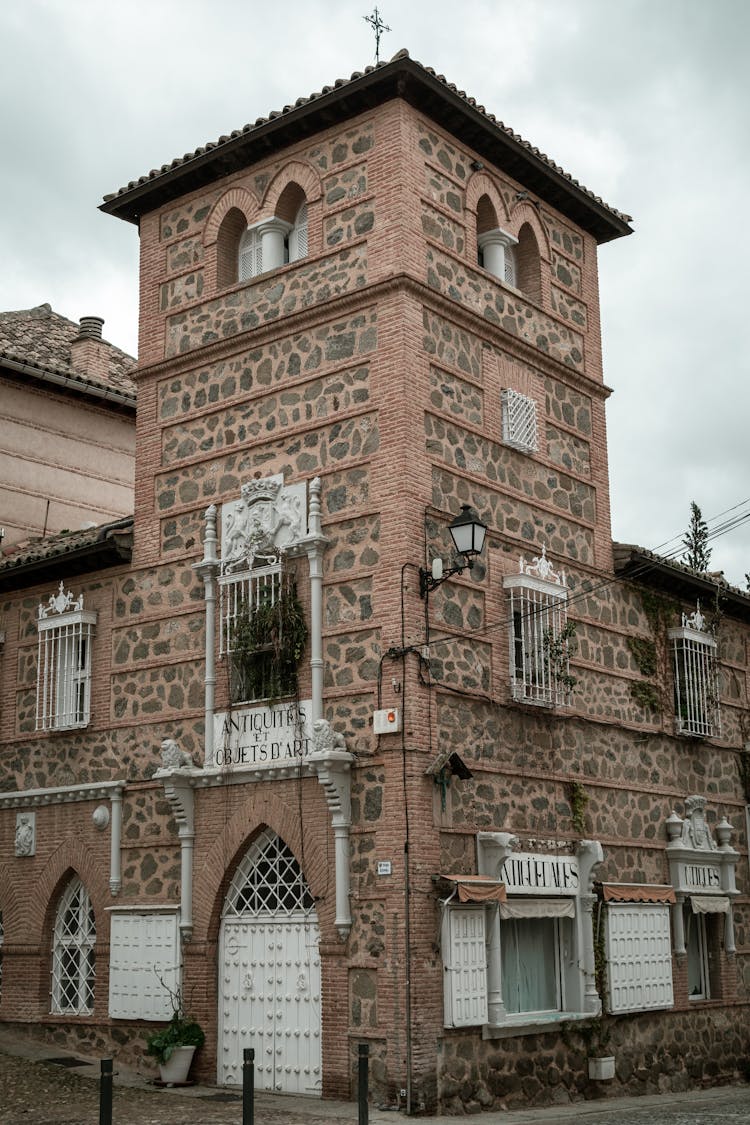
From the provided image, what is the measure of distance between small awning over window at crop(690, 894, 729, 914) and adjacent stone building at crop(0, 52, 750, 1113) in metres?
0.11

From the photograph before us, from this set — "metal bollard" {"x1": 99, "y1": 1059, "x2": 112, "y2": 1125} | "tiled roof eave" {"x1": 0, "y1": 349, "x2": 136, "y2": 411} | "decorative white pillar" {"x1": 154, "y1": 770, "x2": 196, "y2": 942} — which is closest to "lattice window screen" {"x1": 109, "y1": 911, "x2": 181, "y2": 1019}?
"decorative white pillar" {"x1": 154, "y1": 770, "x2": 196, "y2": 942}

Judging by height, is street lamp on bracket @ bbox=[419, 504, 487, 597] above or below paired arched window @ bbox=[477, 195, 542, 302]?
below

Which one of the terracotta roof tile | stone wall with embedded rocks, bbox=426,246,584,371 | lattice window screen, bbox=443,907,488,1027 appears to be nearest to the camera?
lattice window screen, bbox=443,907,488,1027

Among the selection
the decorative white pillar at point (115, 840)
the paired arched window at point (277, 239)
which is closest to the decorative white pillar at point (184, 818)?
the decorative white pillar at point (115, 840)

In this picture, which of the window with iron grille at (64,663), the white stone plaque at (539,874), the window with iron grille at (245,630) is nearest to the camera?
the white stone plaque at (539,874)

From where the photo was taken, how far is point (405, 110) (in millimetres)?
17562

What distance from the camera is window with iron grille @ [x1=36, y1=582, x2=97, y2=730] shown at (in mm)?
19641

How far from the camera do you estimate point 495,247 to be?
63.0ft

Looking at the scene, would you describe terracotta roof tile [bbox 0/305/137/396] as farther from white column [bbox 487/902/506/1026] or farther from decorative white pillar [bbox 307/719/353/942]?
white column [bbox 487/902/506/1026]

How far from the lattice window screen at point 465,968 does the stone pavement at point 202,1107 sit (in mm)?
1044

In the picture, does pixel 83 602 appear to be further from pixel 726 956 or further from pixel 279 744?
pixel 726 956

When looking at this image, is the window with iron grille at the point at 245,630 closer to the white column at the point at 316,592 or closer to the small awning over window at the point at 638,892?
the white column at the point at 316,592

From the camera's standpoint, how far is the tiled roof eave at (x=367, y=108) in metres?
17.5

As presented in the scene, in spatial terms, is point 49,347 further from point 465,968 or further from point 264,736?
point 465,968
